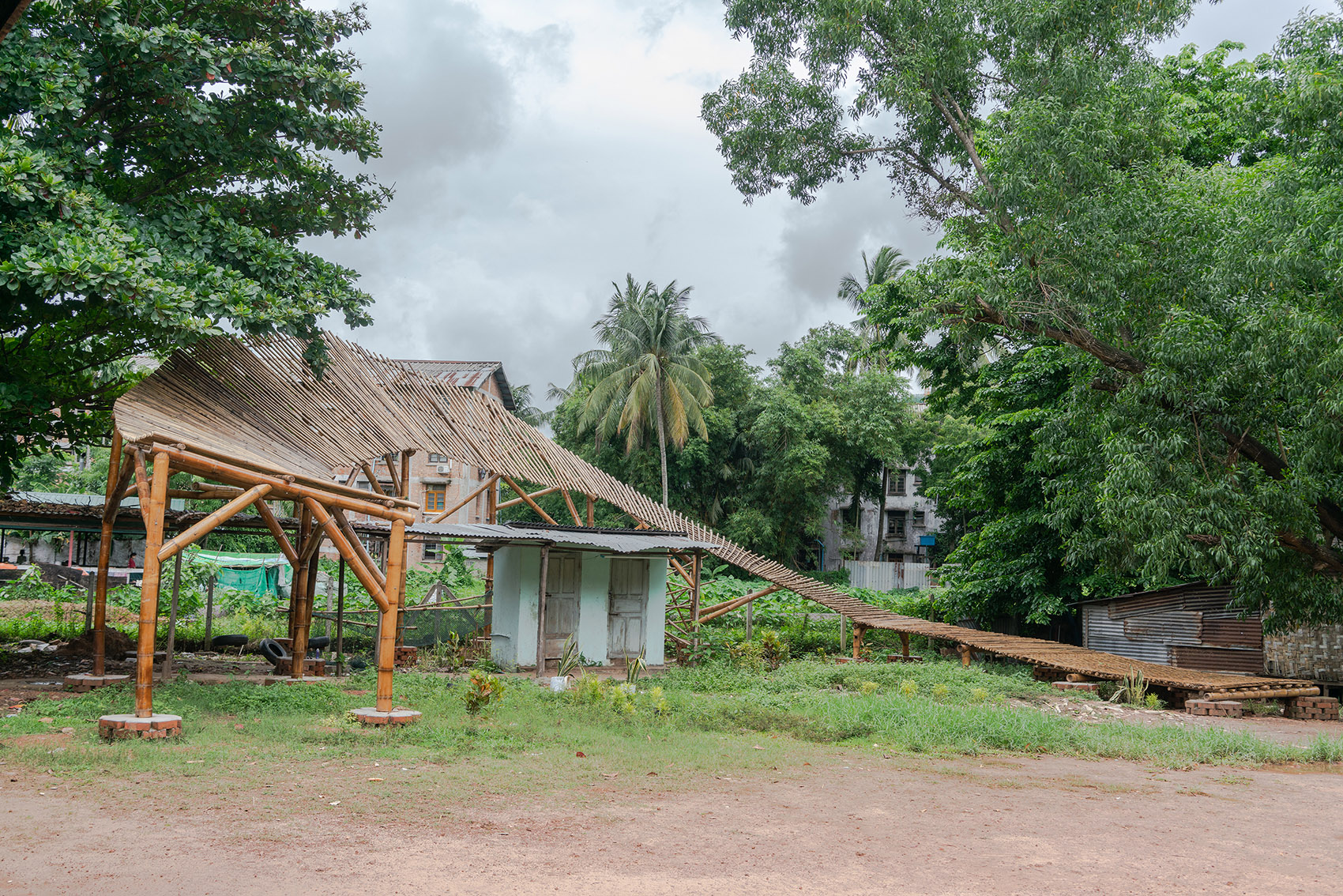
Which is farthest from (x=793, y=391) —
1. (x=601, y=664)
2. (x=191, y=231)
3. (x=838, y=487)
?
(x=191, y=231)

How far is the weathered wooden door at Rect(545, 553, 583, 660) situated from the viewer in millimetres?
16781

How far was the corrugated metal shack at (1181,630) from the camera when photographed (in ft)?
57.9

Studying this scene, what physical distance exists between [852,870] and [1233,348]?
10.9 metres

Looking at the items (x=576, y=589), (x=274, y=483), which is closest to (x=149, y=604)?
(x=274, y=483)

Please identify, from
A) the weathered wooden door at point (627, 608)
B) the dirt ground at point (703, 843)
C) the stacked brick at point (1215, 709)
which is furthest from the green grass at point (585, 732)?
the weathered wooden door at point (627, 608)

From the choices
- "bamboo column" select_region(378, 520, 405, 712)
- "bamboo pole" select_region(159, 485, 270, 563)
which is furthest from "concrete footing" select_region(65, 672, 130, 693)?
"bamboo column" select_region(378, 520, 405, 712)

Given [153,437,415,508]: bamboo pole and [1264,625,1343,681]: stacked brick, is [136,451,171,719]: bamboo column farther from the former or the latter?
[1264,625,1343,681]: stacked brick

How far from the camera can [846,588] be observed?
3766 cm

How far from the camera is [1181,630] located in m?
18.5

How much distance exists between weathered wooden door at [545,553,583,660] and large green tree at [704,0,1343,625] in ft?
25.2

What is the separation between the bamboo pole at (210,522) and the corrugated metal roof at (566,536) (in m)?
5.27

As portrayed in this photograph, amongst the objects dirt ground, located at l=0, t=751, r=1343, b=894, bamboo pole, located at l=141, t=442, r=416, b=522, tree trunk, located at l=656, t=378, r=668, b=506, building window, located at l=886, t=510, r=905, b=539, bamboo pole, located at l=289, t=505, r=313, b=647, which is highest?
tree trunk, located at l=656, t=378, r=668, b=506

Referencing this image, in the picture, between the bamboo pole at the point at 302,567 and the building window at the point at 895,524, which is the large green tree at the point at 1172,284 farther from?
the building window at the point at 895,524

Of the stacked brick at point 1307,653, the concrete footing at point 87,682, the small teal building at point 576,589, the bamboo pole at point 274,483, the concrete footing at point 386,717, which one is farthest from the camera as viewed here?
the stacked brick at point 1307,653
